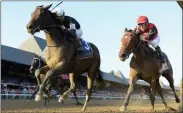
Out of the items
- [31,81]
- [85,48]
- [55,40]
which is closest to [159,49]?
[85,48]

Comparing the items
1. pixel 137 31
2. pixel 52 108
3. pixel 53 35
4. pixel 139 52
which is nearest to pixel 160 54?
pixel 139 52

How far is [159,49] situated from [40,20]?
3.49 metres

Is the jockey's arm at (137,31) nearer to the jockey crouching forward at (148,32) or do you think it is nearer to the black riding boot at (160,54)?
the jockey crouching forward at (148,32)

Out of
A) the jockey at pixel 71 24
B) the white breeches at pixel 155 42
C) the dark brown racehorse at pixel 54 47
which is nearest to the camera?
the dark brown racehorse at pixel 54 47

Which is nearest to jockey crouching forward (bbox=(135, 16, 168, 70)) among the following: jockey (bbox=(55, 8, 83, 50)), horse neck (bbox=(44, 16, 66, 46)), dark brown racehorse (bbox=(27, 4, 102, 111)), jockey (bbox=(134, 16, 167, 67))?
jockey (bbox=(134, 16, 167, 67))

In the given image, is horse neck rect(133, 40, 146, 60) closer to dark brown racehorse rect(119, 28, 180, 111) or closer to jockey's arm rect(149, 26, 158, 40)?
dark brown racehorse rect(119, 28, 180, 111)

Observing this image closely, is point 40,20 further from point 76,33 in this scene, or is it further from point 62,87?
point 62,87

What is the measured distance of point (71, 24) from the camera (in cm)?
1044

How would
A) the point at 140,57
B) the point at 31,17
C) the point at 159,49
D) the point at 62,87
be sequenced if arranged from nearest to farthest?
the point at 31,17
the point at 140,57
the point at 159,49
the point at 62,87

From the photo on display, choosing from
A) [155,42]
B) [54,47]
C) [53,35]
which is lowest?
[155,42]

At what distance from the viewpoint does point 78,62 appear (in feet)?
33.3

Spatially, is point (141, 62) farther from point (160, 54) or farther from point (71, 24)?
point (71, 24)

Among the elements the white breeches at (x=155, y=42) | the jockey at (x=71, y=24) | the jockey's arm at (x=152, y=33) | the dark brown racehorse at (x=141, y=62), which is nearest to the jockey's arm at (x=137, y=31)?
the dark brown racehorse at (x=141, y=62)

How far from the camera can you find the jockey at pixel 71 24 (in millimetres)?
10148
